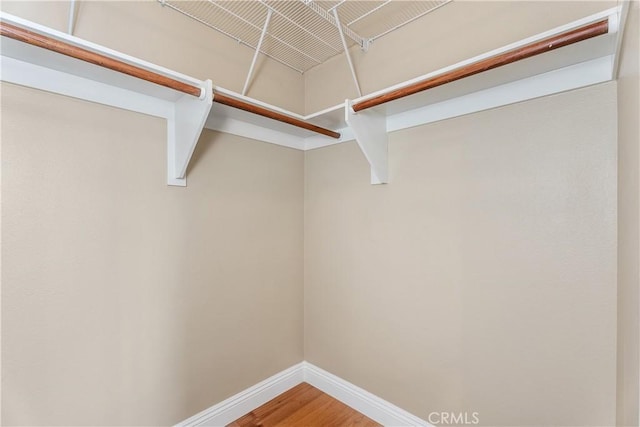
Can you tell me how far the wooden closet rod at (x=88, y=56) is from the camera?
89cm

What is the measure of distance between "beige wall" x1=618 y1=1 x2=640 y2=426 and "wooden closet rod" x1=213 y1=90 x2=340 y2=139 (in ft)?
4.06

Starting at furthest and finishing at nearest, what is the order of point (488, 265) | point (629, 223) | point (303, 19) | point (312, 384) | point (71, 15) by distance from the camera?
1. point (312, 384)
2. point (303, 19)
3. point (488, 265)
4. point (71, 15)
5. point (629, 223)

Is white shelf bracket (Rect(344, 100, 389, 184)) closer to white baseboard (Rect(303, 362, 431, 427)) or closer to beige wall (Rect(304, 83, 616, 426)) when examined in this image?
beige wall (Rect(304, 83, 616, 426))

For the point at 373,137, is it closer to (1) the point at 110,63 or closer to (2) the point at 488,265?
(2) the point at 488,265

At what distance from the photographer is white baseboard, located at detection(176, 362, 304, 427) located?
5.13 ft

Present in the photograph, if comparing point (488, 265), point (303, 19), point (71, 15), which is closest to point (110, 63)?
point (71, 15)

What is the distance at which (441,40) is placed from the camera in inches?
57.2

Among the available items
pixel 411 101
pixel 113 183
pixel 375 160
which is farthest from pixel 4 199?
pixel 411 101

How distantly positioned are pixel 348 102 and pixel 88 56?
1.01 meters

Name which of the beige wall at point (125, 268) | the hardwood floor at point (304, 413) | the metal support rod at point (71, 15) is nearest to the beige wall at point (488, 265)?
the hardwood floor at point (304, 413)

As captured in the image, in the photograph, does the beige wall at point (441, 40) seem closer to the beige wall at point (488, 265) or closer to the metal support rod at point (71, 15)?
the beige wall at point (488, 265)

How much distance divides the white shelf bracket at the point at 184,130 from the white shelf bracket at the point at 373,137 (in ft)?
2.12

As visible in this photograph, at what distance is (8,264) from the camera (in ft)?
3.49

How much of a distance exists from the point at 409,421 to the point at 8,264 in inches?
73.8
